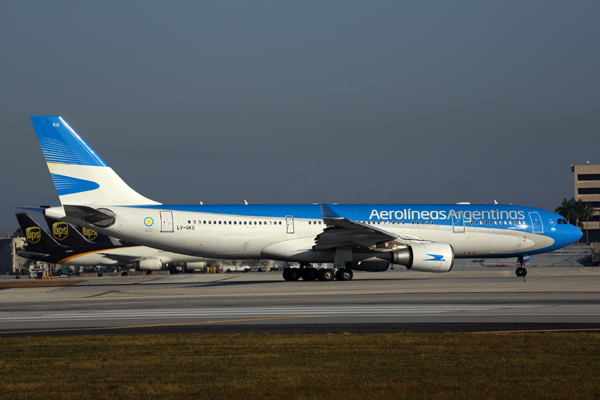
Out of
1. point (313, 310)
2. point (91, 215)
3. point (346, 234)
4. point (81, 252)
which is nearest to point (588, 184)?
point (81, 252)

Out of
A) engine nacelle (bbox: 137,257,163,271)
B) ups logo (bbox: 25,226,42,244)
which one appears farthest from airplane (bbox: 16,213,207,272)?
engine nacelle (bbox: 137,257,163,271)

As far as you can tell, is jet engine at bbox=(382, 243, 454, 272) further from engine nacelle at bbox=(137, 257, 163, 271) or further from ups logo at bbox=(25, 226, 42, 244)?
ups logo at bbox=(25, 226, 42, 244)

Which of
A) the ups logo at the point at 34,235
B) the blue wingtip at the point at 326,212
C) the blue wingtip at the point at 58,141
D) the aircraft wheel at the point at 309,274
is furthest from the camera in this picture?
the ups logo at the point at 34,235

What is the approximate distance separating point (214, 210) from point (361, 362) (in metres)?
24.6

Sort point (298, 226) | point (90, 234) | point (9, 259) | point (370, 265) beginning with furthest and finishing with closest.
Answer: point (9, 259)
point (90, 234)
point (370, 265)
point (298, 226)

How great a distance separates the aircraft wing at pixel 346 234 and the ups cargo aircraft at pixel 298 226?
5 centimetres

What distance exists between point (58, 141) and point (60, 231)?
3753cm

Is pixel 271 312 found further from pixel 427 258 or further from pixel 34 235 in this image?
→ pixel 34 235

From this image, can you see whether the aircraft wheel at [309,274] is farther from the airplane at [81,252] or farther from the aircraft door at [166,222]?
the airplane at [81,252]

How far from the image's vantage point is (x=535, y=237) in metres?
35.2

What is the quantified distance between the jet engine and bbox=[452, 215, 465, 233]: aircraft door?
3721 mm

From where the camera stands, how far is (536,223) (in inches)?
1398

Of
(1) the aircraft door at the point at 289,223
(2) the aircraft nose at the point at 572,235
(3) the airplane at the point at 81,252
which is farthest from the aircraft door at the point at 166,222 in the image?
(3) the airplane at the point at 81,252

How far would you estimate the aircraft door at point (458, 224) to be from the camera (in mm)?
34094
